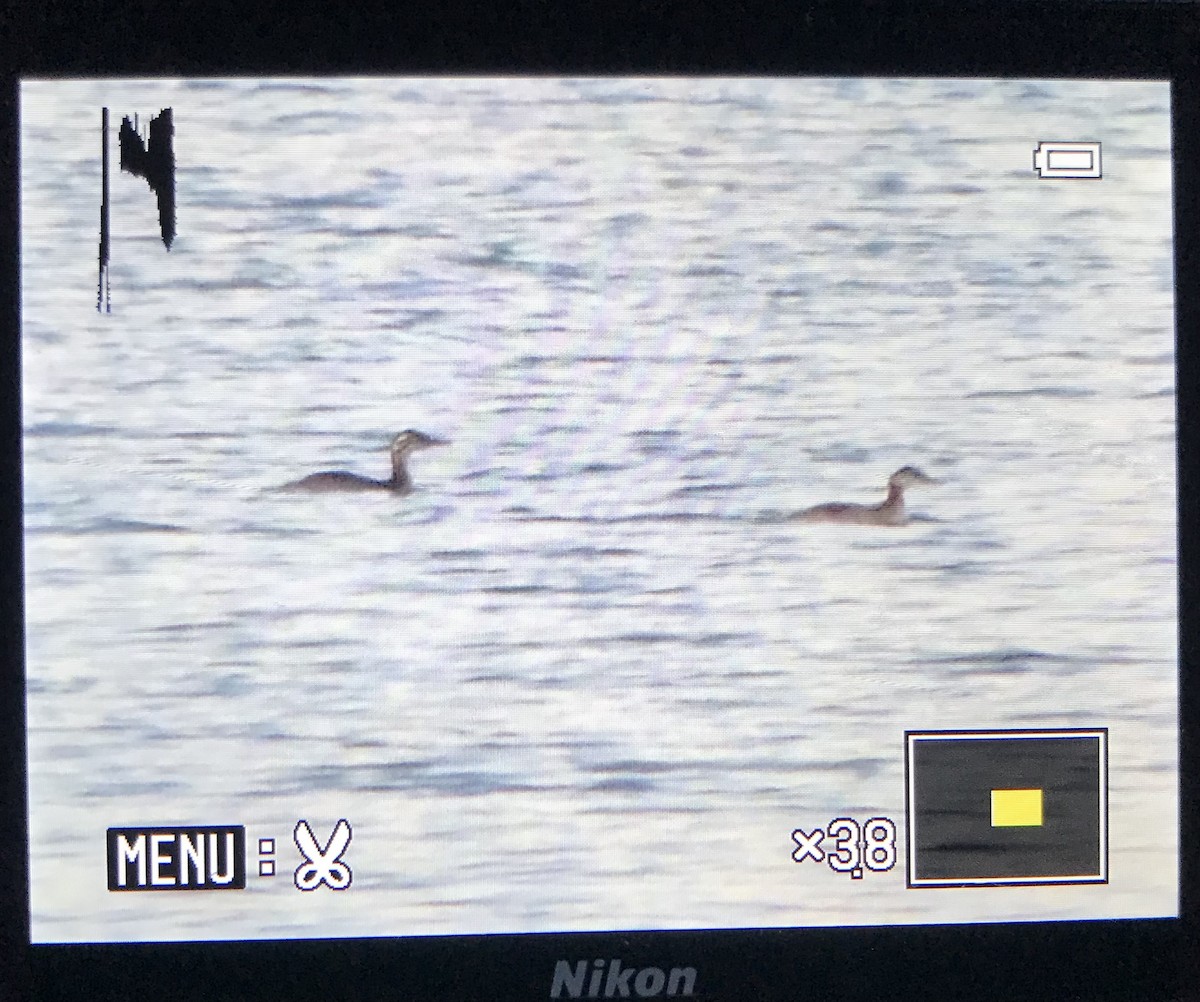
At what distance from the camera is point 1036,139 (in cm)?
92

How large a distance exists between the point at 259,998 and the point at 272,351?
44 cm

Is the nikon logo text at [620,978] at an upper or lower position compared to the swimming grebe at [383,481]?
lower

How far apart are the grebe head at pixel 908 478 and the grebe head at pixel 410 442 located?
1.01 feet

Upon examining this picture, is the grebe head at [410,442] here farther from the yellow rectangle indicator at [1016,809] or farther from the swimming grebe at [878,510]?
the yellow rectangle indicator at [1016,809]

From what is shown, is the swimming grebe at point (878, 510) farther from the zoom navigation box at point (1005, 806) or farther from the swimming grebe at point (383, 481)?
Answer: the swimming grebe at point (383, 481)

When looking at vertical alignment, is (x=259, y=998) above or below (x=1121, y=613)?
below

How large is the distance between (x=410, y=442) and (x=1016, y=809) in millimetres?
488

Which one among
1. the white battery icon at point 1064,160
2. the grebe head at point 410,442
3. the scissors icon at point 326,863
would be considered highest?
the white battery icon at point 1064,160

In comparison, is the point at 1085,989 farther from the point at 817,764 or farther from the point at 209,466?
the point at 209,466

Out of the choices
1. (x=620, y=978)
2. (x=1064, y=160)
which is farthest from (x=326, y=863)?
(x=1064, y=160)

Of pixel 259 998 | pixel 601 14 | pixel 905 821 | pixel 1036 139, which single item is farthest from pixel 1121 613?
pixel 259 998

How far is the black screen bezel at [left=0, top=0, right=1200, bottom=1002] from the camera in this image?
0.90 metres

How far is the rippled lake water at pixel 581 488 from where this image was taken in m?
0.89

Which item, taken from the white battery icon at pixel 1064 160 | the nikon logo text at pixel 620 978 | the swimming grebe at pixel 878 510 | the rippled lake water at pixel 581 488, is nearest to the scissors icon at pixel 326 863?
the rippled lake water at pixel 581 488
